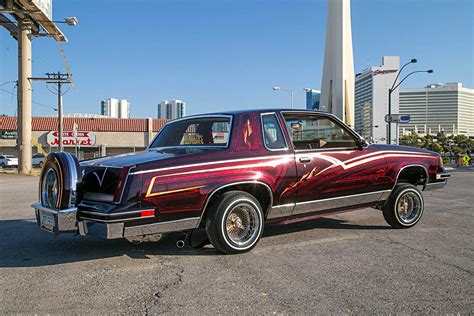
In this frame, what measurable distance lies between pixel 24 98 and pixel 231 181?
26.0 metres

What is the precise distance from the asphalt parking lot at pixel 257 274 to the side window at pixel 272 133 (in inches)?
48.7

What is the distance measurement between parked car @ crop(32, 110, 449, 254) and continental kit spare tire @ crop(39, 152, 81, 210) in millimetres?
11

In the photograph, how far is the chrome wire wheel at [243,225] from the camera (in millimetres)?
4699

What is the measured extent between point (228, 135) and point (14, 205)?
6.91 meters

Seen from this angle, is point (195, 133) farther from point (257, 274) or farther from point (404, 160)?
point (404, 160)

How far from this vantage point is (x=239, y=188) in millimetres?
4801

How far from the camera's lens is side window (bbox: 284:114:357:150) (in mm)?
5469

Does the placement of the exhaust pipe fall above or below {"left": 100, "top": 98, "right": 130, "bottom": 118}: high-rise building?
below

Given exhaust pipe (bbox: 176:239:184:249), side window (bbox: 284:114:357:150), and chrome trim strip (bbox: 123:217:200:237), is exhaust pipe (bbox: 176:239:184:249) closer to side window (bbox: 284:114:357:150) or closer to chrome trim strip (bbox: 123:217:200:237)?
chrome trim strip (bbox: 123:217:200:237)

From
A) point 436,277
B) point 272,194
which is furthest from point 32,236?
point 436,277

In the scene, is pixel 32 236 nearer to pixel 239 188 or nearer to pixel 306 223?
pixel 239 188

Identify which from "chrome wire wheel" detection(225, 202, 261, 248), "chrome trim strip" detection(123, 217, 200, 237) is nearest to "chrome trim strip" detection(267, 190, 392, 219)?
"chrome wire wheel" detection(225, 202, 261, 248)

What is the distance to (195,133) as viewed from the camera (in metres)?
5.69

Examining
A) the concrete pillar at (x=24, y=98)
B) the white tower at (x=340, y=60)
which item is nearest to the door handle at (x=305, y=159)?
the concrete pillar at (x=24, y=98)
